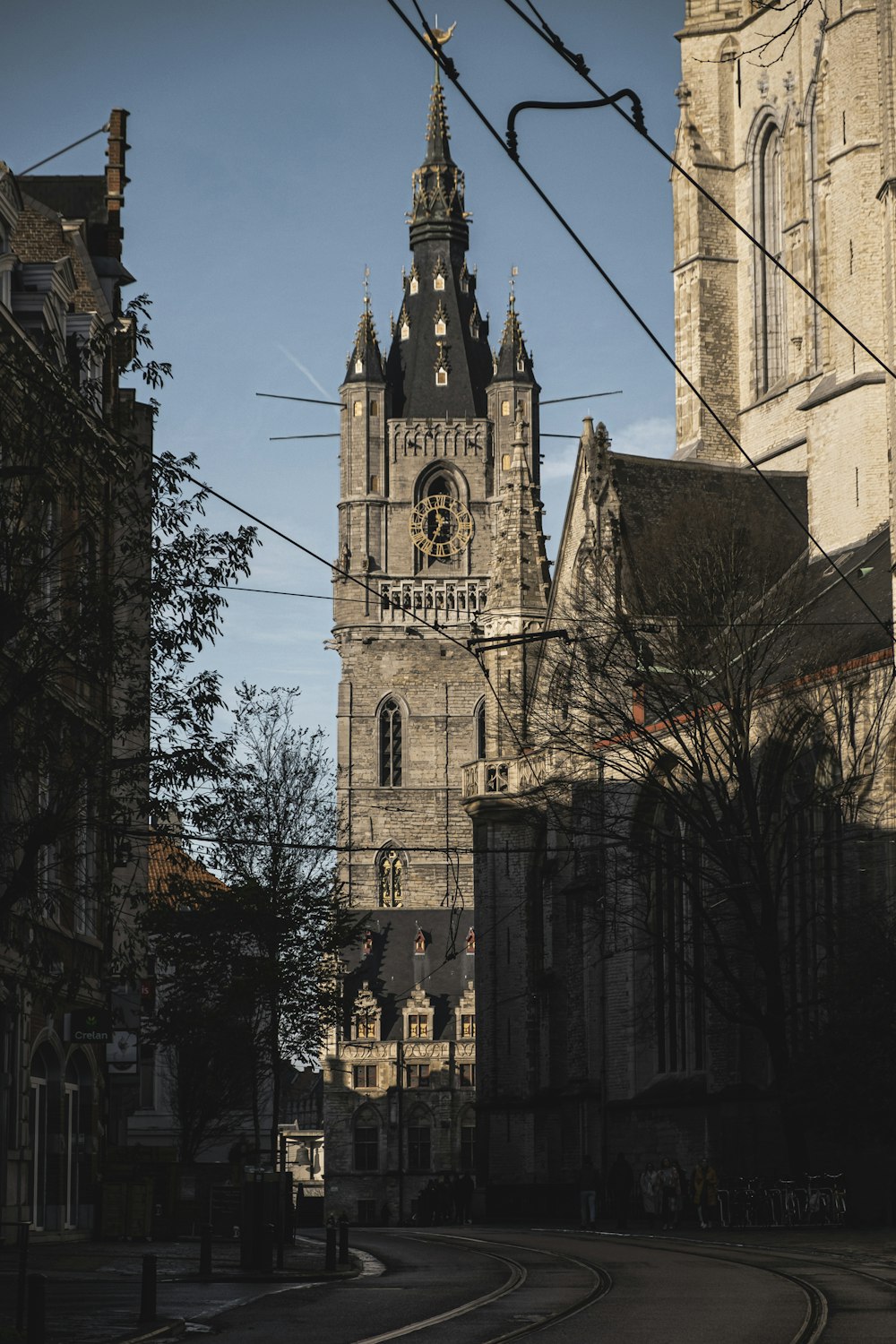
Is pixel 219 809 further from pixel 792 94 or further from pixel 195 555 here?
pixel 792 94

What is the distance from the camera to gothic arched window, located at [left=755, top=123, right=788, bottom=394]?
175ft

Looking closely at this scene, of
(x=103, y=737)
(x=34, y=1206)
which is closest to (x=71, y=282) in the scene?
(x=34, y=1206)

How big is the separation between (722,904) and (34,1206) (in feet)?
57.0

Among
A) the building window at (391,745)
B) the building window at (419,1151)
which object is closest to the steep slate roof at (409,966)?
the building window at (419,1151)

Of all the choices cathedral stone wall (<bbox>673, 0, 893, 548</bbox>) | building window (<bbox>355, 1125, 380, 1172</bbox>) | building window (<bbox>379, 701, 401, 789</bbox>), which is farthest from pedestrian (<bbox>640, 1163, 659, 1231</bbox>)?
building window (<bbox>379, 701, 401, 789</bbox>)

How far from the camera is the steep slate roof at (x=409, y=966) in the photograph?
9744cm

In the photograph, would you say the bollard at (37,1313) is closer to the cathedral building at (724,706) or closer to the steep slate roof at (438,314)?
the cathedral building at (724,706)

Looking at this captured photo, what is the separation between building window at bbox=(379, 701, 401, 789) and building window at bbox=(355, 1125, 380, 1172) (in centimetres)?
1738

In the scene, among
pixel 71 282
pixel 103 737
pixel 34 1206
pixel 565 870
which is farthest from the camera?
pixel 565 870

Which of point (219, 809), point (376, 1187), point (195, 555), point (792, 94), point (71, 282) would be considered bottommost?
point (376, 1187)

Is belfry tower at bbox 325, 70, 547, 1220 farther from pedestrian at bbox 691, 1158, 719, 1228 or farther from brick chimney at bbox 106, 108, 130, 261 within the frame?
brick chimney at bbox 106, 108, 130, 261

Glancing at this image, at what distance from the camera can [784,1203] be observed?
33656 mm

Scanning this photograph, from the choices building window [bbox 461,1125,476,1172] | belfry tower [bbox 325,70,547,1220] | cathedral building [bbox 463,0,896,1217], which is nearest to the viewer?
cathedral building [bbox 463,0,896,1217]

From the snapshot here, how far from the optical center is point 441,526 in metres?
110
